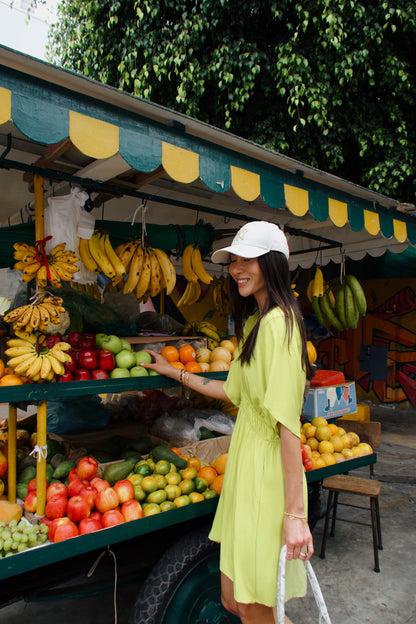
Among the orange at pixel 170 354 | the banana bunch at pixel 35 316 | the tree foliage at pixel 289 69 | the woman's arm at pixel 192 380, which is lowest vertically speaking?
the woman's arm at pixel 192 380

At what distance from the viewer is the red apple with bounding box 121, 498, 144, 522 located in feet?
7.38

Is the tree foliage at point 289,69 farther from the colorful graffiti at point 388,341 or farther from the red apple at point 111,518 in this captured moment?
the red apple at point 111,518

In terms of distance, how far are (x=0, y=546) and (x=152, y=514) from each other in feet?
2.50

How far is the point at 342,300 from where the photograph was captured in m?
4.80

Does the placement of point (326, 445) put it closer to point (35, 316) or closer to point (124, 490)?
point (124, 490)

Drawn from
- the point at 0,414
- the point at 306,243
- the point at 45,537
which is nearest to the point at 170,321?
the point at 45,537

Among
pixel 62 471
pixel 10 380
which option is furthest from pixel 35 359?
pixel 62 471

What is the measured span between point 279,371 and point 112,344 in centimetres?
138

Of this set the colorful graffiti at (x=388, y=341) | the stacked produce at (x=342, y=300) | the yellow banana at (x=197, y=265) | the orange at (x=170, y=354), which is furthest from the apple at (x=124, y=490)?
the colorful graffiti at (x=388, y=341)

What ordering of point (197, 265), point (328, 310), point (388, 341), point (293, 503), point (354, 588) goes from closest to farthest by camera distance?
1. point (293, 503)
2. point (354, 588)
3. point (197, 265)
4. point (328, 310)
5. point (388, 341)

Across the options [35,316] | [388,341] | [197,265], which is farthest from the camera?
[388,341]

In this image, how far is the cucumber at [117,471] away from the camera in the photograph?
2.57 meters

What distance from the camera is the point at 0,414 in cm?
882

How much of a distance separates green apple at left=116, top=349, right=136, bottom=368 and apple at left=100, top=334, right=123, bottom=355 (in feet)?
0.23
